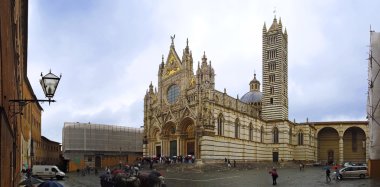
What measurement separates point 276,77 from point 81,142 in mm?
31296

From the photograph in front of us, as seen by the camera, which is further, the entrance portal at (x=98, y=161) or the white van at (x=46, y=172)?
the entrance portal at (x=98, y=161)

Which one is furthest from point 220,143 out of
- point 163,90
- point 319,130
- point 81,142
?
point 319,130

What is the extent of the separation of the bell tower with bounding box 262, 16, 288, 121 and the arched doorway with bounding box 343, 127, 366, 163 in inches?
716

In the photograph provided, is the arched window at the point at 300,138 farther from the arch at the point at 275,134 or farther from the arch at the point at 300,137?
the arch at the point at 275,134

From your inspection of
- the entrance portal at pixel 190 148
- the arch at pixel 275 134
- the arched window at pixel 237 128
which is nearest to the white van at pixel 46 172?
the entrance portal at pixel 190 148

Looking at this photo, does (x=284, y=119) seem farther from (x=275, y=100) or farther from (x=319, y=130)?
(x=319, y=130)

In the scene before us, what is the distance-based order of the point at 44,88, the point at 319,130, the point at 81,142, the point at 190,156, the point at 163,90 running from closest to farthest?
the point at 44,88 → the point at 190,156 → the point at 163,90 → the point at 81,142 → the point at 319,130

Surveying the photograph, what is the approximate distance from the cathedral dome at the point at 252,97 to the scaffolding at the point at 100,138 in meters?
19.9

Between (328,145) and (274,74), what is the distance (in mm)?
22448

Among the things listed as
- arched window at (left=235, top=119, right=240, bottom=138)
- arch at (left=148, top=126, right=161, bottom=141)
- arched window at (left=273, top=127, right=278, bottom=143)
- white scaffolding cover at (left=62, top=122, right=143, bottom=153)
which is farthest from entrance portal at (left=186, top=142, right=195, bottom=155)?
arched window at (left=273, top=127, right=278, bottom=143)

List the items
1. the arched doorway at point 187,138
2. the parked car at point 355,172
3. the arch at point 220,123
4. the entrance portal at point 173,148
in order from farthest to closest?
the entrance portal at point 173,148 → the arched doorway at point 187,138 → the arch at point 220,123 → the parked car at point 355,172

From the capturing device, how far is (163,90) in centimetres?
6009

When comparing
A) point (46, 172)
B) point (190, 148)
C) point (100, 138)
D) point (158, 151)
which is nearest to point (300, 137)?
point (190, 148)

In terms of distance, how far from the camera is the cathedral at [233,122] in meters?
52.1
